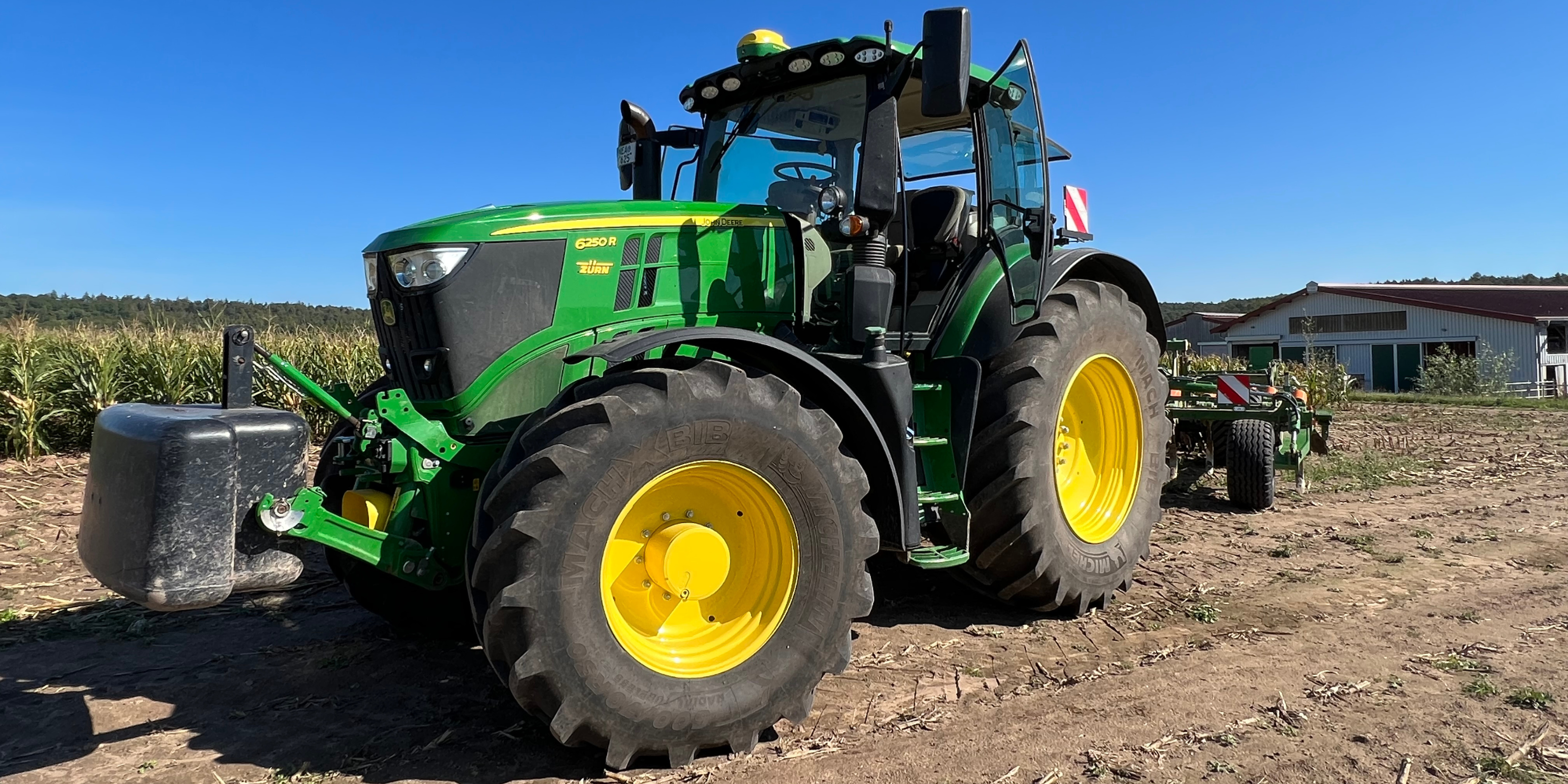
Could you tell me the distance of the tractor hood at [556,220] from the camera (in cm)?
336

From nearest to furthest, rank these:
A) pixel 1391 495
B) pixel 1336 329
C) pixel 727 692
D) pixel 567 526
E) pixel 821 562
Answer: pixel 567 526 → pixel 727 692 → pixel 821 562 → pixel 1391 495 → pixel 1336 329

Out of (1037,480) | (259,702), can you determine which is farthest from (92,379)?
(1037,480)

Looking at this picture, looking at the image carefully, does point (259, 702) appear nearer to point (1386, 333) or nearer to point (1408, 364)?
point (1408, 364)

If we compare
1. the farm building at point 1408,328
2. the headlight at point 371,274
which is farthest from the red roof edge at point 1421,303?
the headlight at point 371,274

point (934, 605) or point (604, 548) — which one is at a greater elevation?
point (604, 548)

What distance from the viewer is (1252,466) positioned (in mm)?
7387

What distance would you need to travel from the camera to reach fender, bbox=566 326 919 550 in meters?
3.28

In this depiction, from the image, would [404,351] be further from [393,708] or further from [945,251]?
[945,251]

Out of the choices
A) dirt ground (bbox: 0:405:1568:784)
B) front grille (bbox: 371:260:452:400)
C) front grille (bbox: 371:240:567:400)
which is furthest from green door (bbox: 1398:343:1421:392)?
front grille (bbox: 371:260:452:400)

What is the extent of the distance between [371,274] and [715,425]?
5.37 ft

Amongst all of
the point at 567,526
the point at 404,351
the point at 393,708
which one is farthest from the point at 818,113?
the point at 393,708

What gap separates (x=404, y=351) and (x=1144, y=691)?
3.02 m

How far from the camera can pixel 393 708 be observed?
135 inches

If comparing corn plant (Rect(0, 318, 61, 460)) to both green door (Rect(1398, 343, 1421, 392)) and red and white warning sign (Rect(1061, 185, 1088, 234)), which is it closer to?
red and white warning sign (Rect(1061, 185, 1088, 234))
